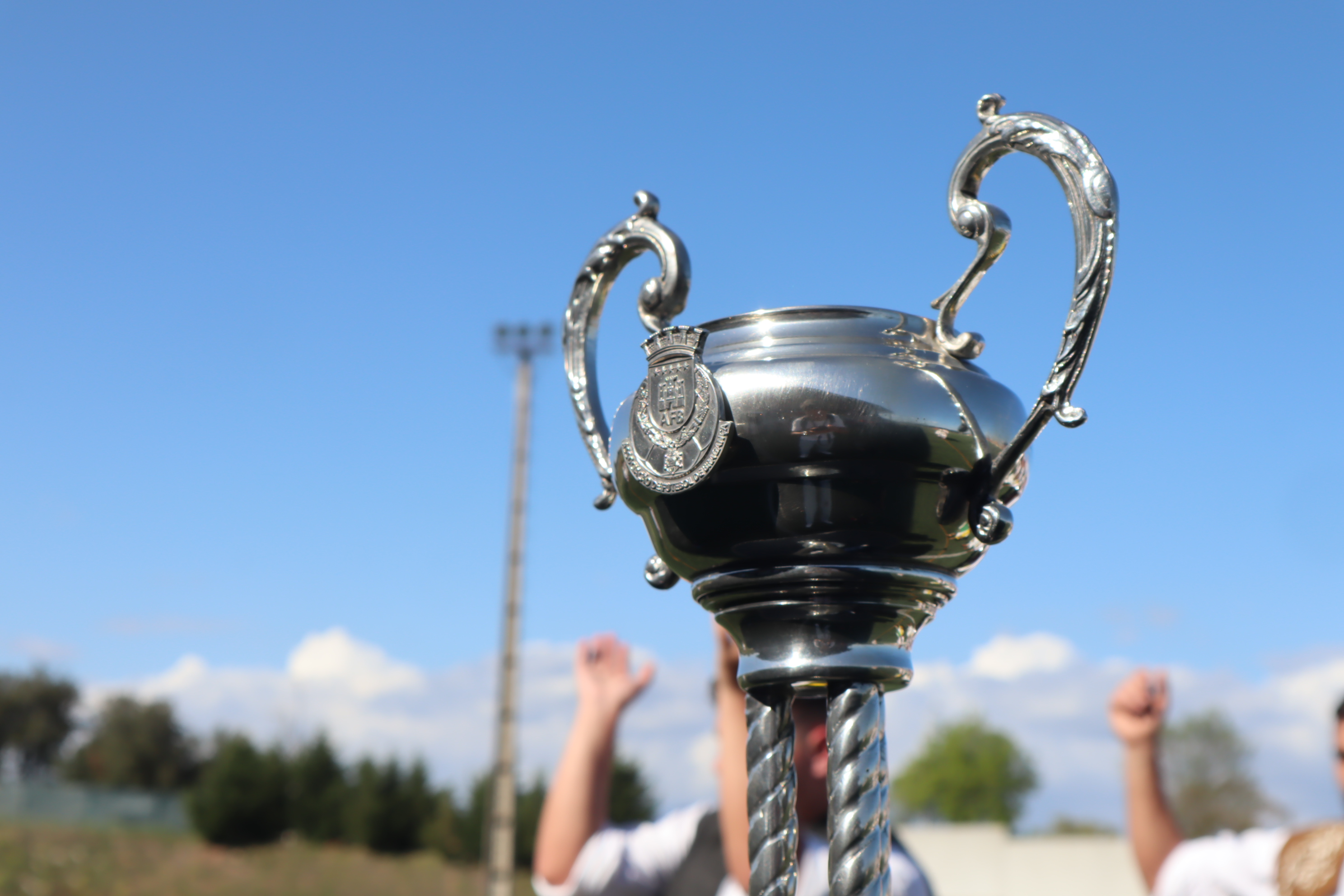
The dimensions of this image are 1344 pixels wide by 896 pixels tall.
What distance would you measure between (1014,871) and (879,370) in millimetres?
28330

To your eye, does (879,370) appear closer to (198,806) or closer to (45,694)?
(198,806)

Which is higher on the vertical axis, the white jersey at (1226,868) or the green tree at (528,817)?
the white jersey at (1226,868)

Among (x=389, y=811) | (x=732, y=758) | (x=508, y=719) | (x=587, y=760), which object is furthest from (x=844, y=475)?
(x=389, y=811)

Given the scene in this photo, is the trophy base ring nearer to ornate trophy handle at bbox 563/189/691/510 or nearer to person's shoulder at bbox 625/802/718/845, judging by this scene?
ornate trophy handle at bbox 563/189/691/510

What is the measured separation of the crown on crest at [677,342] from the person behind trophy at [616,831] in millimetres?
1257

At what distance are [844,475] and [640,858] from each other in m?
1.94

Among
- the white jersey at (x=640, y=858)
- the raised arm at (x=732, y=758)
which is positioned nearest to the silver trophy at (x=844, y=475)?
the raised arm at (x=732, y=758)

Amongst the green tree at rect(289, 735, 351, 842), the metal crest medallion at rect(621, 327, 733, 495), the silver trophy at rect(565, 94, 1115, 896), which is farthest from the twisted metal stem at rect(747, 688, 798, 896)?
the green tree at rect(289, 735, 351, 842)

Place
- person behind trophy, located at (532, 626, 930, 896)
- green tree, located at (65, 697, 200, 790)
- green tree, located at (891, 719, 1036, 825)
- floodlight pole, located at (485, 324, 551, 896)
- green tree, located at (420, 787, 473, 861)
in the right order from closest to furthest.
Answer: person behind trophy, located at (532, 626, 930, 896) < floodlight pole, located at (485, 324, 551, 896) < green tree, located at (420, 787, 473, 861) < green tree, located at (65, 697, 200, 790) < green tree, located at (891, 719, 1036, 825)

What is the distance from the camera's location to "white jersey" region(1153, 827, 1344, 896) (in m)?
2.50

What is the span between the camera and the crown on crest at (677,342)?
1.11 meters

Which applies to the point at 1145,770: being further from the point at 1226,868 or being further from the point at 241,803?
the point at 241,803

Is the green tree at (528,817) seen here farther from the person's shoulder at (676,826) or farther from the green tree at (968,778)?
the green tree at (968,778)

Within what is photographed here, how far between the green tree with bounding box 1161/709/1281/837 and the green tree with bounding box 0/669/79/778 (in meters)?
37.7
